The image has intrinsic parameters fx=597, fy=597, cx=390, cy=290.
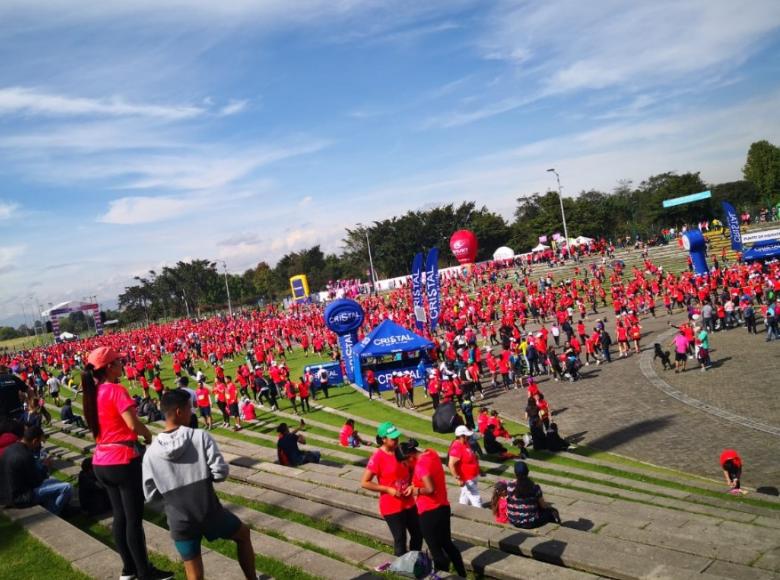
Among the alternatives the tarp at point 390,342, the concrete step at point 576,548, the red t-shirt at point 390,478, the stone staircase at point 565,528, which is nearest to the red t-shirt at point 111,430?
the stone staircase at point 565,528

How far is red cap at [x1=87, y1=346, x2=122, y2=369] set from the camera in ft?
14.5

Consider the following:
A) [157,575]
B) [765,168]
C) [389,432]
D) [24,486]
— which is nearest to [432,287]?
[24,486]

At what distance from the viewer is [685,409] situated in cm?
1548

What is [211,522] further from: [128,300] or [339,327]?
[128,300]

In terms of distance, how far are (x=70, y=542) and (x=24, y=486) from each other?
5.54ft

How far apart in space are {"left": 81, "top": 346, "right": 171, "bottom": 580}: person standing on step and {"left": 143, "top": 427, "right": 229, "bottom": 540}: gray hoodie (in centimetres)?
62

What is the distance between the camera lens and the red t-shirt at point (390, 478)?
539cm

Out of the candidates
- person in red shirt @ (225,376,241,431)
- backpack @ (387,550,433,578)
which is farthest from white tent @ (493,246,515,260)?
backpack @ (387,550,433,578)

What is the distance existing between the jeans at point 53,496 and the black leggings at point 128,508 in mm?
3139

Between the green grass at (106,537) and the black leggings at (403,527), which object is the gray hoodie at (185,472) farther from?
the black leggings at (403,527)

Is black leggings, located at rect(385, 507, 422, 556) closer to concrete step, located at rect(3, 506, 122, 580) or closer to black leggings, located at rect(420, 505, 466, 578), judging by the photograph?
black leggings, located at rect(420, 505, 466, 578)

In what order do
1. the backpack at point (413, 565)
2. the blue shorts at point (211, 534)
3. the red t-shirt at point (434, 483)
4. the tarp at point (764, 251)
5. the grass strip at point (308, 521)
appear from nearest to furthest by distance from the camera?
1. the blue shorts at point (211, 534)
2. the backpack at point (413, 565)
3. the red t-shirt at point (434, 483)
4. the grass strip at point (308, 521)
5. the tarp at point (764, 251)

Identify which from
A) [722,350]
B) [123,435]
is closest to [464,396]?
[722,350]

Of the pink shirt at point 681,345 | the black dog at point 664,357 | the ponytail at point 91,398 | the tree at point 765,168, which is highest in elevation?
the tree at point 765,168
